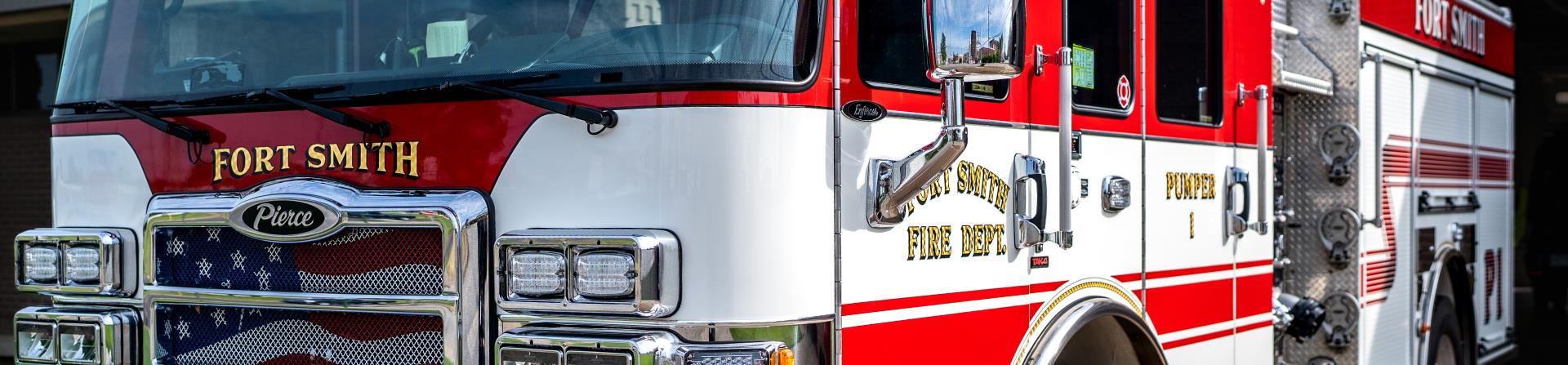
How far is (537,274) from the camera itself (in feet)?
9.85

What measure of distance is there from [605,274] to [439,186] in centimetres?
52

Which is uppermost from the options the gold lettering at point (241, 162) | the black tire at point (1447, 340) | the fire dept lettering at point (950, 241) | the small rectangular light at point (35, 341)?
the gold lettering at point (241, 162)

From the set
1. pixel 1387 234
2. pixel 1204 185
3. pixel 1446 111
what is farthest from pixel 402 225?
pixel 1446 111

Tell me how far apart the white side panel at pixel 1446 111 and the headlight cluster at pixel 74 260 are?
5294mm

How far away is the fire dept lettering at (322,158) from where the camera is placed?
3250 mm

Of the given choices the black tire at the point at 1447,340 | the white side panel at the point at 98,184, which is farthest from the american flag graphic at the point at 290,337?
the black tire at the point at 1447,340

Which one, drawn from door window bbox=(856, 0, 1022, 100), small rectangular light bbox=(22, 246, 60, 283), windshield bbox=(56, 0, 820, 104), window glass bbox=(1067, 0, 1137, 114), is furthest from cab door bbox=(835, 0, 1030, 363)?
small rectangular light bbox=(22, 246, 60, 283)

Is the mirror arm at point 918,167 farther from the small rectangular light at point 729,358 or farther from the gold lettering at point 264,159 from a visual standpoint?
the gold lettering at point 264,159

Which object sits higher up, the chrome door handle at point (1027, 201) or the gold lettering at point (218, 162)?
the gold lettering at point (218, 162)

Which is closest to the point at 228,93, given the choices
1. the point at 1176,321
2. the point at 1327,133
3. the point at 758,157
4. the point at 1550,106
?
the point at 758,157

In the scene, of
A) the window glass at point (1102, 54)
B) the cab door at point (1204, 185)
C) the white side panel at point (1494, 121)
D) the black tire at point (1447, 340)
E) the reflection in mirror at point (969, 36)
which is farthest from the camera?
the white side panel at point (1494, 121)

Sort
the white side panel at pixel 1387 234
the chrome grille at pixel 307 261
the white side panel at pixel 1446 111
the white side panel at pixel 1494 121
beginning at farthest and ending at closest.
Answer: the white side panel at pixel 1494 121, the white side panel at pixel 1446 111, the white side panel at pixel 1387 234, the chrome grille at pixel 307 261

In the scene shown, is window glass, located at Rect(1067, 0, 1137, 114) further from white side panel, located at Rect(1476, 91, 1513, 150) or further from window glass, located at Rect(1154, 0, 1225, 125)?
white side panel, located at Rect(1476, 91, 1513, 150)

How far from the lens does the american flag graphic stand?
10.8 ft
